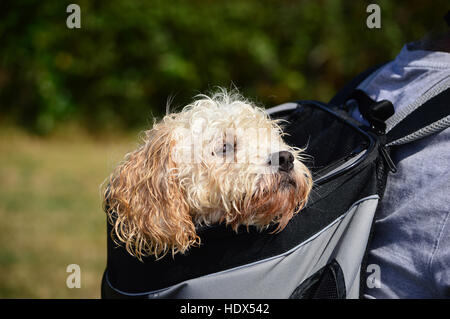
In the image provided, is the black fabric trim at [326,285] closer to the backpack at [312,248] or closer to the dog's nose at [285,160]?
the backpack at [312,248]

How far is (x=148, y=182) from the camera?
6.70 ft

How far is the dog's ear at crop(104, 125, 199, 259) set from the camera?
6.08ft

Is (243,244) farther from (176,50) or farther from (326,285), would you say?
(176,50)

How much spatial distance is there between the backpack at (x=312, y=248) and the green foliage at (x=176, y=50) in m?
5.74

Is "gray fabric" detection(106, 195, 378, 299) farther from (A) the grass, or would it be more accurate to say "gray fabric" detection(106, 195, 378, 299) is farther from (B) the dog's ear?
(A) the grass

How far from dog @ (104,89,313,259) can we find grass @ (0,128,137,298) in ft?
2.11

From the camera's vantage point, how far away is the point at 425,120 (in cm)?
179

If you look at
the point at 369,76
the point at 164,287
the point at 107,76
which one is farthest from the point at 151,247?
the point at 107,76

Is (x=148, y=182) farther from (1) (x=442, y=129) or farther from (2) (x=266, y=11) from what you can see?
(2) (x=266, y=11)

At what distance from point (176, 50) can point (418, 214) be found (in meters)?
6.92

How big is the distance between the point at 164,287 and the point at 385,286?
3.16 feet

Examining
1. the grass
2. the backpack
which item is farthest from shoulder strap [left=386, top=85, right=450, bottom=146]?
the grass

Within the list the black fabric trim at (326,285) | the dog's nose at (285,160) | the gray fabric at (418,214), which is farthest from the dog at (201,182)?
the gray fabric at (418,214)

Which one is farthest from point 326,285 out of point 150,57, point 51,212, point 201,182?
point 150,57
